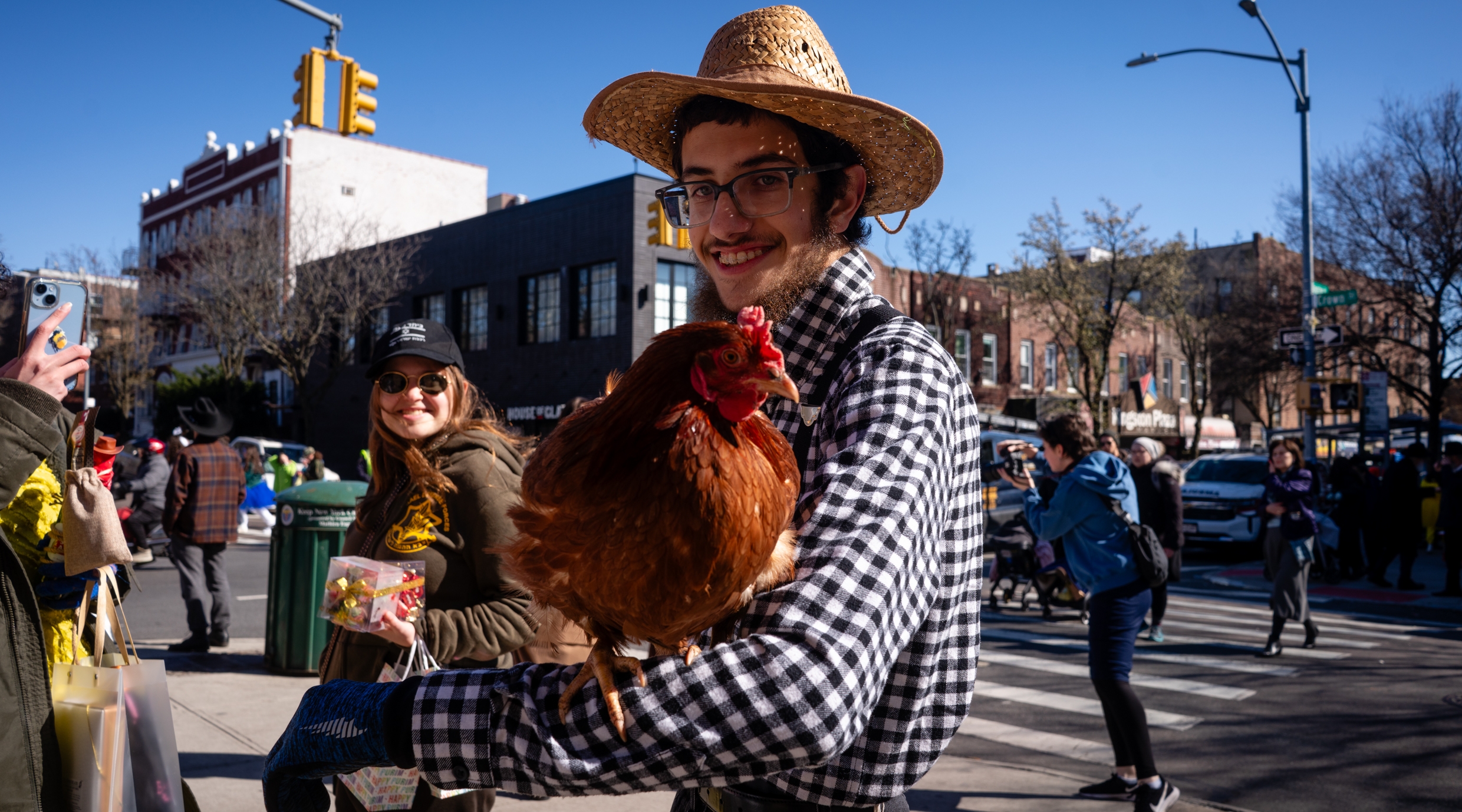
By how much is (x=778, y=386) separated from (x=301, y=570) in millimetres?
6816

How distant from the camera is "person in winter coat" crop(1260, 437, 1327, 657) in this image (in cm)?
848

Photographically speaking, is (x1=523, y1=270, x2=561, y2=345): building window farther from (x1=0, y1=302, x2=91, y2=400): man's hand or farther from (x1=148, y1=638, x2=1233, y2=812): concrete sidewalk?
(x1=0, y1=302, x2=91, y2=400): man's hand

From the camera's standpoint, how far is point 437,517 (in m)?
3.01

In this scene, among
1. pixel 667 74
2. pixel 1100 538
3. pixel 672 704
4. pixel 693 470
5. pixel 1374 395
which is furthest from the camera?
pixel 1374 395

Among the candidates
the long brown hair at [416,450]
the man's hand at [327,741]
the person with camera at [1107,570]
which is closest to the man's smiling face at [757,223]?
the man's hand at [327,741]

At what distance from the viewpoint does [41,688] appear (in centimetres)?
222

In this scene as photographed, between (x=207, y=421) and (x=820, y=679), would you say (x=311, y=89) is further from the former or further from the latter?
(x=820, y=679)

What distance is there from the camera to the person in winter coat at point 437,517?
9.42 feet

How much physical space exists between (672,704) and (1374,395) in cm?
2001

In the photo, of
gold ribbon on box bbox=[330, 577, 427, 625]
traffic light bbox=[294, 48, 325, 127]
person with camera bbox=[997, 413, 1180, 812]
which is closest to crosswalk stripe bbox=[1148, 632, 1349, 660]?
person with camera bbox=[997, 413, 1180, 812]

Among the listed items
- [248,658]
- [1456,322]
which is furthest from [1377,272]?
[248,658]

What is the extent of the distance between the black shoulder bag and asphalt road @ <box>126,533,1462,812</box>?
3.89ft

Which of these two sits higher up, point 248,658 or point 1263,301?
point 1263,301

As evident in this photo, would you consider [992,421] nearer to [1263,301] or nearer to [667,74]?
[1263,301]
